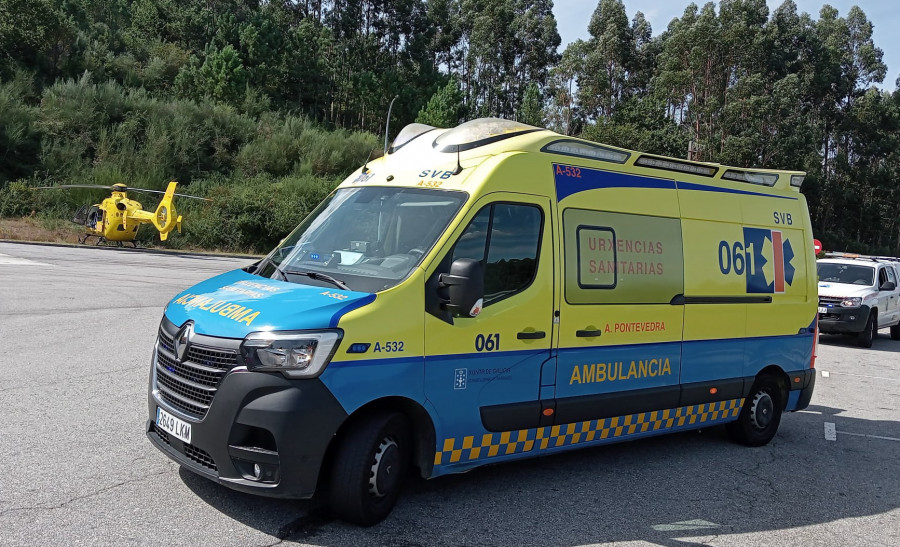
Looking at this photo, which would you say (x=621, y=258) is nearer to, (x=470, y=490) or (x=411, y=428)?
(x=470, y=490)

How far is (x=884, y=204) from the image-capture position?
73000 millimetres

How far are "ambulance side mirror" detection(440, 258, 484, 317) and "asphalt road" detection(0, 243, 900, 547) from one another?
1398 mm

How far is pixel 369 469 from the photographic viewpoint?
4.45 meters

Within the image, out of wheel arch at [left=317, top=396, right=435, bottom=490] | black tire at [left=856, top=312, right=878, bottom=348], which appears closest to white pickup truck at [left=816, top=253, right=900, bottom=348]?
black tire at [left=856, top=312, right=878, bottom=348]

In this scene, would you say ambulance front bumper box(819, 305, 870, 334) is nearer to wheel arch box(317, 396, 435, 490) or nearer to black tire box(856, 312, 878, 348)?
black tire box(856, 312, 878, 348)

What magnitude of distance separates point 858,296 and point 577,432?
1365cm

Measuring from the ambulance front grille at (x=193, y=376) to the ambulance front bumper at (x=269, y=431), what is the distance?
81mm

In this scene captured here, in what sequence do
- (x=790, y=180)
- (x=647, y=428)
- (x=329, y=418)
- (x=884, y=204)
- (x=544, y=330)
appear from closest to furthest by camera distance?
(x=329, y=418) → (x=544, y=330) → (x=647, y=428) → (x=790, y=180) → (x=884, y=204)

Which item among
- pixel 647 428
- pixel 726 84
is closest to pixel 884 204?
pixel 726 84

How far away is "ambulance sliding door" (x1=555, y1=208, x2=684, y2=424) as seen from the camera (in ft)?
18.4

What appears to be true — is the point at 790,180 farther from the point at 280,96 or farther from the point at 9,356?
the point at 280,96

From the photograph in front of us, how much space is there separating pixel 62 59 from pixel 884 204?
240ft

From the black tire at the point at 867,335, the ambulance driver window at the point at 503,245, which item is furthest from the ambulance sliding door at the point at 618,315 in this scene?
the black tire at the point at 867,335

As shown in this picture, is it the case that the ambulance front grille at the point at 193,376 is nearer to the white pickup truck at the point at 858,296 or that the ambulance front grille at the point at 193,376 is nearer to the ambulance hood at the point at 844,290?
the white pickup truck at the point at 858,296
